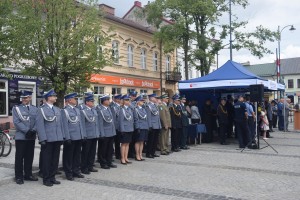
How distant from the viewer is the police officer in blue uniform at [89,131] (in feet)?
28.7

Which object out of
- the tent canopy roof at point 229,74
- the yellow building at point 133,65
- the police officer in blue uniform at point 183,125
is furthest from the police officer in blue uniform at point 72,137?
the yellow building at point 133,65

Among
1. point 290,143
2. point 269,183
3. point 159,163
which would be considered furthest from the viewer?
point 290,143

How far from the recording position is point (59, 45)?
1595 cm

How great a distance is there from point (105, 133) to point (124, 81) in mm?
20473

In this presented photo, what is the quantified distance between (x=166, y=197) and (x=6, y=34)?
459 inches

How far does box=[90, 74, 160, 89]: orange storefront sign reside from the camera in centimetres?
2664

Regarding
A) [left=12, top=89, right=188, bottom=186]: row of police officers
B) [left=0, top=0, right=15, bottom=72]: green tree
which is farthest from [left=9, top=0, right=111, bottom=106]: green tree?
[left=12, top=89, right=188, bottom=186]: row of police officers

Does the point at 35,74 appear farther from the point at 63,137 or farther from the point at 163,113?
the point at 63,137

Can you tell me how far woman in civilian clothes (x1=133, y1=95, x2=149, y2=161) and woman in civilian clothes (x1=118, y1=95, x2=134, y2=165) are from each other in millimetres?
301

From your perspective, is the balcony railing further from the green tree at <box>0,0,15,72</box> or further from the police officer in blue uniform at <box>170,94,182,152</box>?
the police officer in blue uniform at <box>170,94,182,152</box>

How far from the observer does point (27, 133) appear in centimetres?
772

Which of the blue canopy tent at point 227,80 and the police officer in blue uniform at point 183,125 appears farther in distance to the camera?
the blue canopy tent at point 227,80

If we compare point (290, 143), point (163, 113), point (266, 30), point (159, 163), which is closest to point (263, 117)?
point (290, 143)

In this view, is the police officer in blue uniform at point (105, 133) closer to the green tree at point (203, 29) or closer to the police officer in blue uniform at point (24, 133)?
the police officer in blue uniform at point (24, 133)
